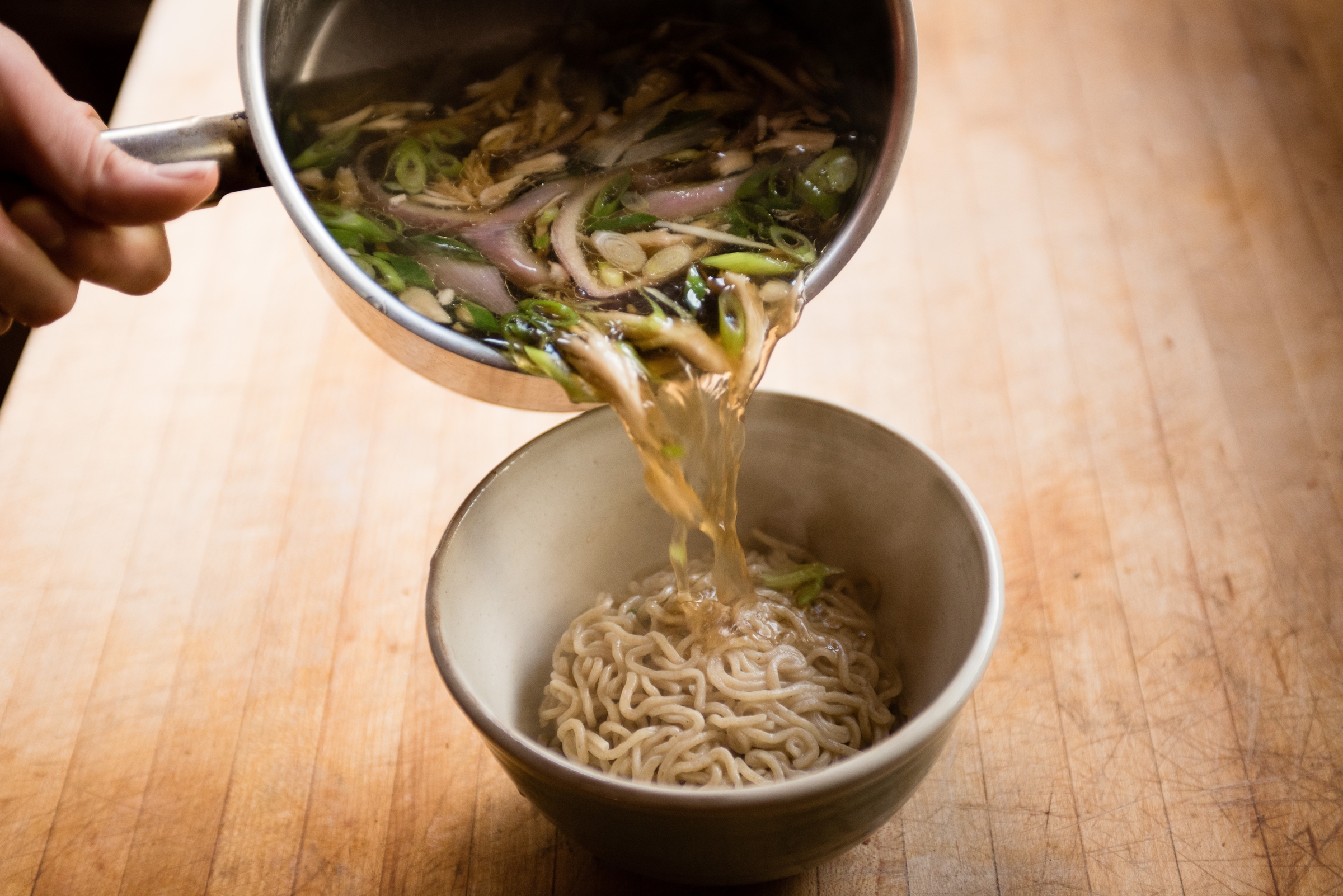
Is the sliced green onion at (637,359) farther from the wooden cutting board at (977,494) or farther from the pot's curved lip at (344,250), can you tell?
the wooden cutting board at (977,494)

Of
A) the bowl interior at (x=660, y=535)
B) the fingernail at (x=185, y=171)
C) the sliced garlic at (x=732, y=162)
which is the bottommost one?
the bowl interior at (x=660, y=535)

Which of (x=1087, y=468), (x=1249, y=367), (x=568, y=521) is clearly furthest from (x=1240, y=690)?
(x=568, y=521)

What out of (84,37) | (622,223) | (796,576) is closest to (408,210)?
(622,223)

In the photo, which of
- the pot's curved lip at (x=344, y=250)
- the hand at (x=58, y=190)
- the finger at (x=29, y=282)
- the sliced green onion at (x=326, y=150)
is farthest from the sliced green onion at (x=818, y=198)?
the finger at (x=29, y=282)

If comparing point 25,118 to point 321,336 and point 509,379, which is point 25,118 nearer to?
point 509,379

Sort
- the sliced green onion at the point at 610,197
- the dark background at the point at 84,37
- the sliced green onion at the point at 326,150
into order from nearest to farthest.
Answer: the sliced green onion at the point at 326,150 → the sliced green onion at the point at 610,197 → the dark background at the point at 84,37

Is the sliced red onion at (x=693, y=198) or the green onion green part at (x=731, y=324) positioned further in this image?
the sliced red onion at (x=693, y=198)
